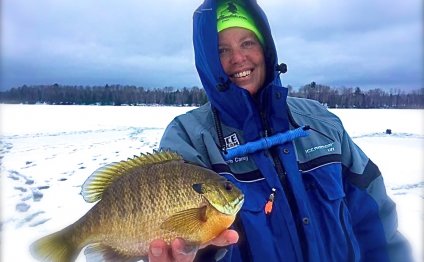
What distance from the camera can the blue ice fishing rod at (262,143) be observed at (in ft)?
7.02

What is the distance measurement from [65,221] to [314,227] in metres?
4.26

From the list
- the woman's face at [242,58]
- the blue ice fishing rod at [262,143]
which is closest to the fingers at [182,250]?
the blue ice fishing rod at [262,143]

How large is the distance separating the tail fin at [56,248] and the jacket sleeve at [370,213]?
1.54 m

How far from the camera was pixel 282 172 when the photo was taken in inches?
84.7

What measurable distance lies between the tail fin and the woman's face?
4.19ft

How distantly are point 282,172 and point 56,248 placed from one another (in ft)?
3.88

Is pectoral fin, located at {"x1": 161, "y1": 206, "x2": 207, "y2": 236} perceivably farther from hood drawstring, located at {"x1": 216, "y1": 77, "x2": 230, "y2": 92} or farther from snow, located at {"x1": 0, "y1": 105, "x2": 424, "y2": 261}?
snow, located at {"x1": 0, "y1": 105, "x2": 424, "y2": 261}

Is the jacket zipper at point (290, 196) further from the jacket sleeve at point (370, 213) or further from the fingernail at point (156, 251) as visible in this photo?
the fingernail at point (156, 251)

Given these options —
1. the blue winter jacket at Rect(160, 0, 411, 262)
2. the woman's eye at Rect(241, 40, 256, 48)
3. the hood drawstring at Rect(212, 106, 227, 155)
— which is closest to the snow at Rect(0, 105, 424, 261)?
the blue winter jacket at Rect(160, 0, 411, 262)

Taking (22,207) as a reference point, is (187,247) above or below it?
above

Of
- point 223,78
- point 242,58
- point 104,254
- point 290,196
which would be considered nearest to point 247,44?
point 242,58

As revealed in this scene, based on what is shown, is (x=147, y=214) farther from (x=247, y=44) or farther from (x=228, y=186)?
(x=247, y=44)

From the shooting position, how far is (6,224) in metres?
5.25

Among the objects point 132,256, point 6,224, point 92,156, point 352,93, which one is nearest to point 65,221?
point 6,224
